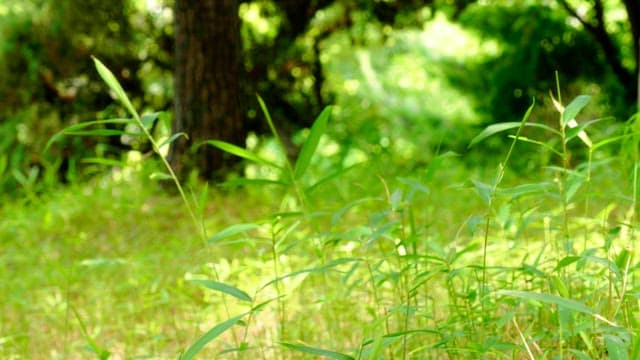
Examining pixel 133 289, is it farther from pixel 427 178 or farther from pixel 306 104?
pixel 306 104

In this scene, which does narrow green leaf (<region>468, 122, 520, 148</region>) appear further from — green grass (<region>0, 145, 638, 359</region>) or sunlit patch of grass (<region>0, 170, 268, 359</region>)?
sunlit patch of grass (<region>0, 170, 268, 359</region>)

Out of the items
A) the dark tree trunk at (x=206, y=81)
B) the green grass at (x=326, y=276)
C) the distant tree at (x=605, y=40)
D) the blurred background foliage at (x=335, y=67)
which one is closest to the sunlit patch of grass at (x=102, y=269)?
the green grass at (x=326, y=276)

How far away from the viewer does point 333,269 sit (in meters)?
1.59

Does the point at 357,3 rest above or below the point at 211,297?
above

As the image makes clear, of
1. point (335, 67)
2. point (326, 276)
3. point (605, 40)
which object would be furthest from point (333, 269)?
point (605, 40)

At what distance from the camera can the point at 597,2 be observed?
202 inches

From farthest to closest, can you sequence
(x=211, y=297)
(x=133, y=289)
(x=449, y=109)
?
1. (x=449, y=109)
2. (x=133, y=289)
3. (x=211, y=297)

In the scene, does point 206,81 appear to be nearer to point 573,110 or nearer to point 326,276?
point 326,276

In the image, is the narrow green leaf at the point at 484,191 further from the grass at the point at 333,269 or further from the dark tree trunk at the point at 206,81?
the dark tree trunk at the point at 206,81

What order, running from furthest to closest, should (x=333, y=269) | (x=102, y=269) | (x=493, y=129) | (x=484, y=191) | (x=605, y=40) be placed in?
(x=605, y=40)
(x=102, y=269)
(x=333, y=269)
(x=484, y=191)
(x=493, y=129)

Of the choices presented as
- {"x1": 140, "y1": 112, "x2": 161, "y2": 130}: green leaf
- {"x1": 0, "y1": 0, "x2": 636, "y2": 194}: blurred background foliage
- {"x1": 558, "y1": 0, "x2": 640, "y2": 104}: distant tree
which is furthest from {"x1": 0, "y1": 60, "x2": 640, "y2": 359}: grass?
{"x1": 558, "y1": 0, "x2": 640, "y2": 104}: distant tree

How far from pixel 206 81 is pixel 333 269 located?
2.45m

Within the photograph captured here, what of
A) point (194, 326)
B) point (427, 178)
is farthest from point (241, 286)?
→ point (427, 178)

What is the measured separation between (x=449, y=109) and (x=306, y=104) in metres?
0.87
